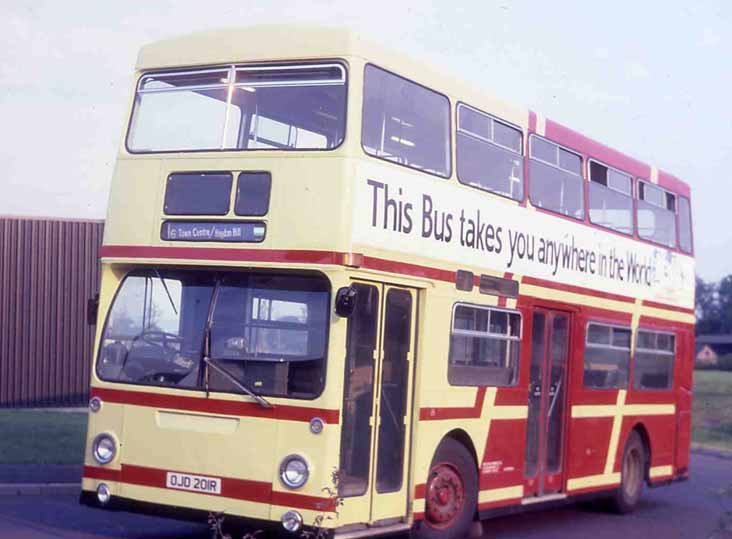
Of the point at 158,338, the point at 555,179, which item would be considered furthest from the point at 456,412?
the point at 555,179

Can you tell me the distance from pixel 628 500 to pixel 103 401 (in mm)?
8792

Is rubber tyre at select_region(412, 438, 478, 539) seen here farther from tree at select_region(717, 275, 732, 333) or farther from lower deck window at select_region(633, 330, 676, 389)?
tree at select_region(717, 275, 732, 333)

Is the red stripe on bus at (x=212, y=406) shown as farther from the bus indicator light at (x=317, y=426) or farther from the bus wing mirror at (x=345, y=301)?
the bus wing mirror at (x=345, y=301)

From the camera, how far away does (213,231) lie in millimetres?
10789

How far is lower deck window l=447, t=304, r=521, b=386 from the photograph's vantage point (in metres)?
12.3

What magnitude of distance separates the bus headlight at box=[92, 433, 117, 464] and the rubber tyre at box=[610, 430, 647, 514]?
26.8 ft

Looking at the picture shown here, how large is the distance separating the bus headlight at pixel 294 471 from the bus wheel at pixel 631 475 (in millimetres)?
7662

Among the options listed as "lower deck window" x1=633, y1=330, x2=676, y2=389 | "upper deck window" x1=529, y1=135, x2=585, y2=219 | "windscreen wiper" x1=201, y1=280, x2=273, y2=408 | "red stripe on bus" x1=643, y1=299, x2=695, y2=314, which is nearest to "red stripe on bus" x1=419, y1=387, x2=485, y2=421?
"windscreen wiper" x1=201, y1=280, x2=273, y2=408

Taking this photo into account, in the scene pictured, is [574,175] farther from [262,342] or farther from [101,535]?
[101,535]

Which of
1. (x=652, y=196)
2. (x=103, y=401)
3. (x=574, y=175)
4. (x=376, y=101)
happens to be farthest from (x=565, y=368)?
(x=103, y=401)

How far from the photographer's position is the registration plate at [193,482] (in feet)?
34.0

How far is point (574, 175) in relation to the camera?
1527cm

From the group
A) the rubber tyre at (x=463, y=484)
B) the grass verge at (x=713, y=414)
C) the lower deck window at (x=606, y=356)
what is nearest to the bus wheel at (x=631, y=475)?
the lower deck window at (x=606, y=356)

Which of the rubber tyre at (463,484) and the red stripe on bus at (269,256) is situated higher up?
the red stripe on bus at (269,256)
